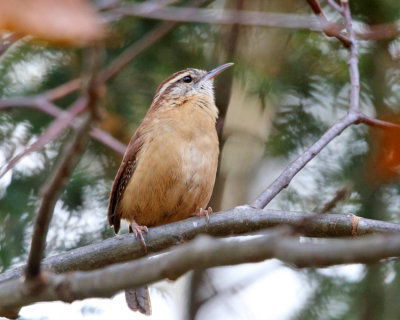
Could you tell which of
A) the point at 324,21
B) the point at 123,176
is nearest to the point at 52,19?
the point at 324,21

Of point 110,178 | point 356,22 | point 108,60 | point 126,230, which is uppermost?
point 356,22

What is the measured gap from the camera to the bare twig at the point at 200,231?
3038mm

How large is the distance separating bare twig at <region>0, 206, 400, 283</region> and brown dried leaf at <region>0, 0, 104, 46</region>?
1.92 m

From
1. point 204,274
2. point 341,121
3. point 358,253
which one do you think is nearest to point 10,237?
point 204,274

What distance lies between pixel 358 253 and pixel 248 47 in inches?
134

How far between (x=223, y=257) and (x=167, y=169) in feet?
7.58

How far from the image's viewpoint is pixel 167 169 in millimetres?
4043

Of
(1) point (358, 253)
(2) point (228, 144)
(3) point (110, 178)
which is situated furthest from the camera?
(2) point (228, 144)

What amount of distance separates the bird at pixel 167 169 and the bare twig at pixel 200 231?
0.59 metres

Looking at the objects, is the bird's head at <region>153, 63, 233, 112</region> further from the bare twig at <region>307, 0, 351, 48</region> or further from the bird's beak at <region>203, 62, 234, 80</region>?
the bare twig at <region>307, 0, 351, 48</region>

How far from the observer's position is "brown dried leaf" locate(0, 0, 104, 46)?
1.13m

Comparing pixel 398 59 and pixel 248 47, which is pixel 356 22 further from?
pixel 248 47

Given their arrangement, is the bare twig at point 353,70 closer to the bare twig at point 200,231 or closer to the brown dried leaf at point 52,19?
the bare twig at point 200,231

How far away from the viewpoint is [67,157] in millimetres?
1791
